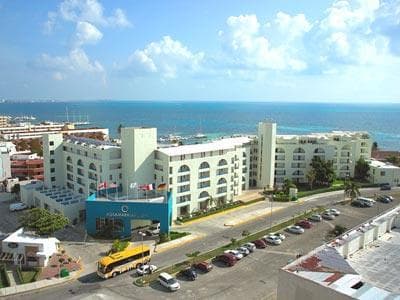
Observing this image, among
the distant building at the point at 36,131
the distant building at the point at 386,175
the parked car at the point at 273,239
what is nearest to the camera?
the parked car at the point at 273,239

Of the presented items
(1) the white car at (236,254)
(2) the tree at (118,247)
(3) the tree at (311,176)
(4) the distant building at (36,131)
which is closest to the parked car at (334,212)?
(3) the tree at (311,176)

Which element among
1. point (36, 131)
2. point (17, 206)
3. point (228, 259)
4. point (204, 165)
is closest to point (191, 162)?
point (204, 165)

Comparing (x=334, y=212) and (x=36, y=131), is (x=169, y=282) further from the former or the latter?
(x=36, y=131)

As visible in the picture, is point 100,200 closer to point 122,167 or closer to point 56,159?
point 122,167

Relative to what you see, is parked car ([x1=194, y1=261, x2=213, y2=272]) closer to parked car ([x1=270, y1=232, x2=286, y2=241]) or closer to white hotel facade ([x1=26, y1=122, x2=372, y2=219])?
parked car ([x1=270, y1=232, x2=286, y2=241])

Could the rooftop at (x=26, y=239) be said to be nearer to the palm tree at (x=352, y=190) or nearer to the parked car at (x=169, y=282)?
the parked car at (x=169, y=282)

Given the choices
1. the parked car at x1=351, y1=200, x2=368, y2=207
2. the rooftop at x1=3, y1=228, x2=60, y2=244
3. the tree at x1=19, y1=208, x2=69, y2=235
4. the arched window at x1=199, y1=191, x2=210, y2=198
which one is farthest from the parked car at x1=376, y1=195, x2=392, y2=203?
the rooftop at x1=3, y1=228, x2=60, y2=244

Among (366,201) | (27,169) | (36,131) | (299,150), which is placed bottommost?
(366,201)
